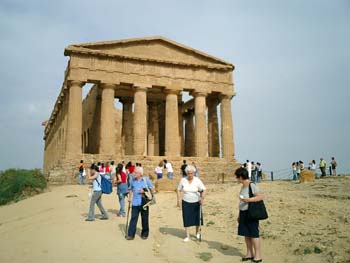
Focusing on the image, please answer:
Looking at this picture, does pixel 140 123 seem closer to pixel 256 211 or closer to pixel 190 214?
pixel 190 214

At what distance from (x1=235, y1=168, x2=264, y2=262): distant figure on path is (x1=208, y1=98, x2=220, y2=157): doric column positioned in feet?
88.4

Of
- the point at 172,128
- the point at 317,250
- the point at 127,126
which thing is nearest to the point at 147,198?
the point at 317,250

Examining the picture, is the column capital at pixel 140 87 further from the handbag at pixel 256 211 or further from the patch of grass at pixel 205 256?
the handbag at pixel 256 211

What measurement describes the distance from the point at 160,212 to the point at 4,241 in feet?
17.6

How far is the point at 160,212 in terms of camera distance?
1359 centimetres

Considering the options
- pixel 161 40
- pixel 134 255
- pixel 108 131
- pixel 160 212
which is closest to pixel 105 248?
pixel 134 255

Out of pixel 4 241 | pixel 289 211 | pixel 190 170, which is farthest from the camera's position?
pixel 289 211

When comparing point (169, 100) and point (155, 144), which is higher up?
point (169, 100)

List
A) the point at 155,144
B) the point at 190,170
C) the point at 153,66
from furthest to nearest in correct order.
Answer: the point at 155,144, the point at 153,66, the point at 190,170

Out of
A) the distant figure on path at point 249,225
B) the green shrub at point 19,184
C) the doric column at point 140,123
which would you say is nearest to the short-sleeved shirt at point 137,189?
the distant figure on path at point 249,225

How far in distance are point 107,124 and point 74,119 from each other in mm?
2470

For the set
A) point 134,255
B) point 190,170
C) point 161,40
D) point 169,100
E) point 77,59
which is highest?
point 161,40

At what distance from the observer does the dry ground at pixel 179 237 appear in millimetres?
7961

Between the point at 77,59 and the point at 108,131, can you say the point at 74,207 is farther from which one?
the point at 77,59
